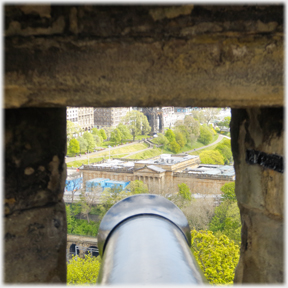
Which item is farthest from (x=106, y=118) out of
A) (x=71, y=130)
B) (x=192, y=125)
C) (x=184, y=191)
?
(x=184, y=191)

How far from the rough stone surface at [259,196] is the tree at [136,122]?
111 feet


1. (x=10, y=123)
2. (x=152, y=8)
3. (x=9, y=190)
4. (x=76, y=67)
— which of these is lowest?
(x=9, y=190)

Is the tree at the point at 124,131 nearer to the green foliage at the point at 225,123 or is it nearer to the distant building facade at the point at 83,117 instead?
the distant building facade at the point at 83,117

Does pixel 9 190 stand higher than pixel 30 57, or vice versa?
pixel 30 57

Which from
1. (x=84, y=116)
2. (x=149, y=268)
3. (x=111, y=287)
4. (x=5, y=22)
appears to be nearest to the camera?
(x=5, y=22)

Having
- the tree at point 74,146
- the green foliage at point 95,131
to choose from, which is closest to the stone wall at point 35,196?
the tree at point 74,146

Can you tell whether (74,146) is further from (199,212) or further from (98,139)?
(199,212)

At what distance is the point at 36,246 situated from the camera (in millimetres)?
1392

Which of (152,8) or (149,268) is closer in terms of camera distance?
(152,8)

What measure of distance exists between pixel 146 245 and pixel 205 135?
3380 centimetres

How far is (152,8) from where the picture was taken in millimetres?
938

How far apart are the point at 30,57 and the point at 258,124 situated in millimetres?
775

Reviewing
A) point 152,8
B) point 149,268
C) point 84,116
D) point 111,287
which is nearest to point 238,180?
point 149,268

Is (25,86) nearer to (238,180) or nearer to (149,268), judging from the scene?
(149,268)
